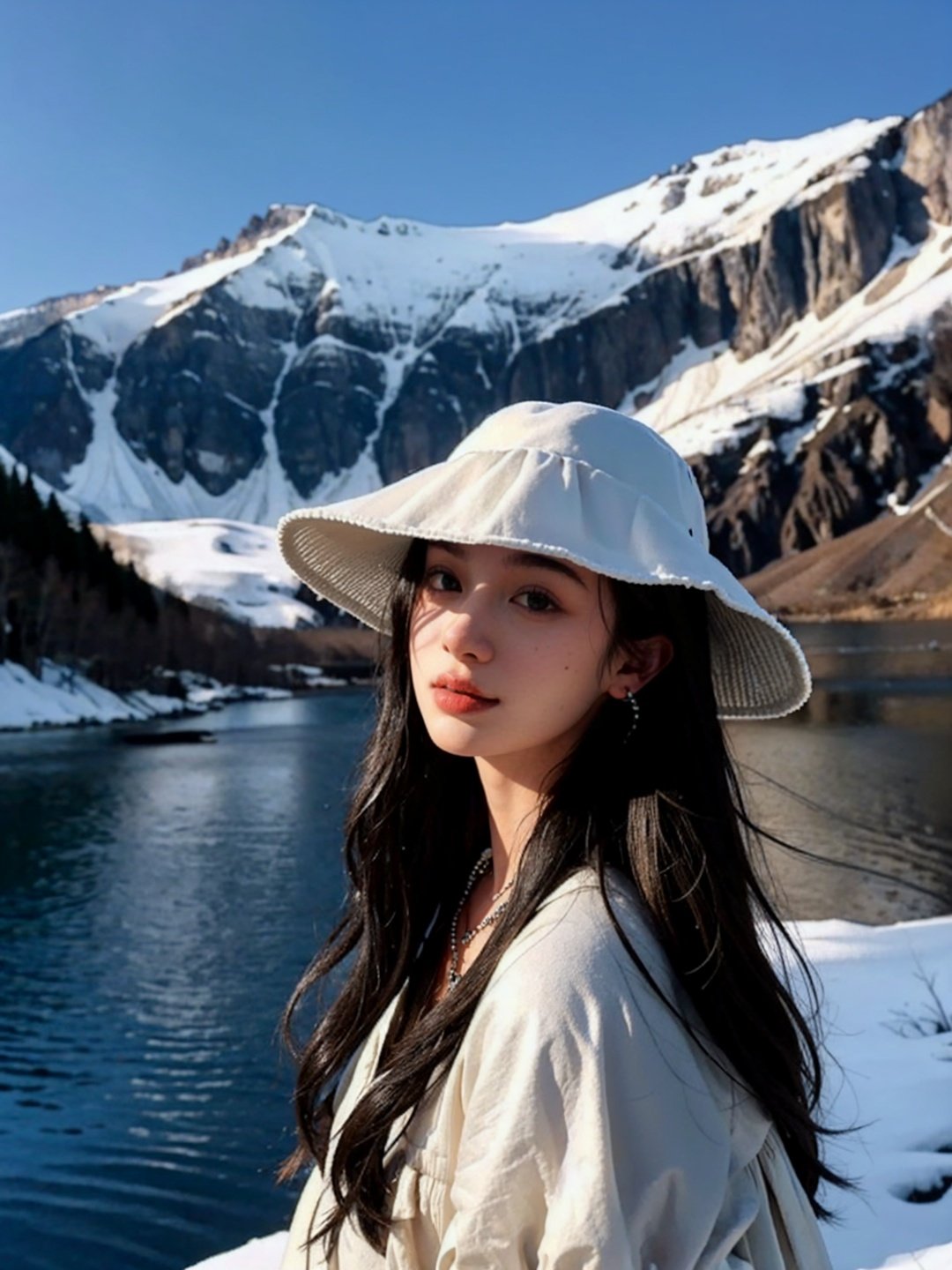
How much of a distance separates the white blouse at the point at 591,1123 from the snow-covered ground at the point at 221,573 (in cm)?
14478

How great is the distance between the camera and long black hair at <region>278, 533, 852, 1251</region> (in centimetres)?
150

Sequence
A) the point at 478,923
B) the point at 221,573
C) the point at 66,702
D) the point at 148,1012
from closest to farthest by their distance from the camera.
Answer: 1. the point at 478,923
2. the point at 148,1012
3. the point at 66,702
4. the point at 221,573

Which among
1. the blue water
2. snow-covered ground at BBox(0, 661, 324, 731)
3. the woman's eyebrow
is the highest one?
the woman's eyebrow

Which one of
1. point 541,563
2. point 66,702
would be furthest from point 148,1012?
point 66,702

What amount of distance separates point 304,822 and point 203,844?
2.44 meters

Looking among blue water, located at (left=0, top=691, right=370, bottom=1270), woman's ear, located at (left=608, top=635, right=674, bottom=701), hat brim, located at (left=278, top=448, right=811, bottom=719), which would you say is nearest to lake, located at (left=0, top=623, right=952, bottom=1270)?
blue water, located at (left=0, top=691, right=370, bottom=1270)

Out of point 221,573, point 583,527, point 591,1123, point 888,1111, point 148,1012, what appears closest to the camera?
point 591,1123

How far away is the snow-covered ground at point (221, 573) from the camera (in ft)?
515

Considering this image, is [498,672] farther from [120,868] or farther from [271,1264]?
[120,868]

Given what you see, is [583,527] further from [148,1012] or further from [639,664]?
[148,1012]

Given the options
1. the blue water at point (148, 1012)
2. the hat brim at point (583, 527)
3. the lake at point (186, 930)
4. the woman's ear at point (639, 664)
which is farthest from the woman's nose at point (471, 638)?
the blue water at point (148, 1012)

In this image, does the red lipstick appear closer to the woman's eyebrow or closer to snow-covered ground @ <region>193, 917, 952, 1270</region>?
the woman's eyebrow

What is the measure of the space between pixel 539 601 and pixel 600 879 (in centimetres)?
42

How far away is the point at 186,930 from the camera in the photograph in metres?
14.5
